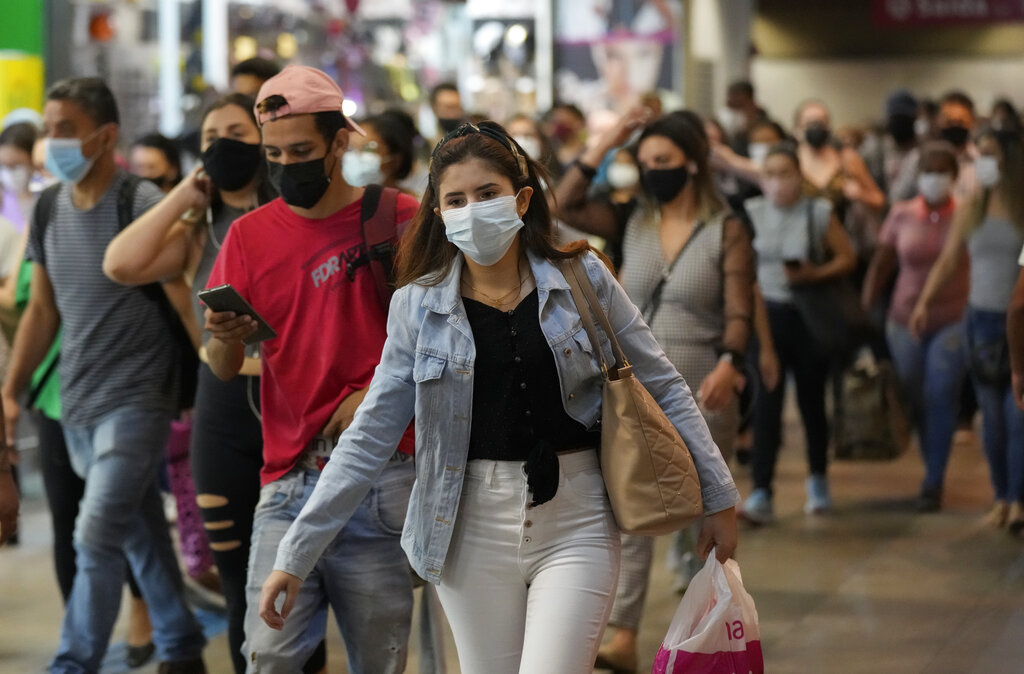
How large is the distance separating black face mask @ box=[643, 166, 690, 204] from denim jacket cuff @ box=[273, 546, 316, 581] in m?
2.85

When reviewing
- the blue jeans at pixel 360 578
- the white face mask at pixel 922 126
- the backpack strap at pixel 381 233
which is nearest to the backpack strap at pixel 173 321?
the backpack strap at pixel 381 233

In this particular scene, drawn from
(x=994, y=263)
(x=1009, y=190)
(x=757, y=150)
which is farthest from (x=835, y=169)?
(x=994, y=263)

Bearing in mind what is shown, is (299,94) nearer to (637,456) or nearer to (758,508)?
(637,456)

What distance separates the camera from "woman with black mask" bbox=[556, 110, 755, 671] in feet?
18.2

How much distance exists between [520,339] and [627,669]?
7.87 ft

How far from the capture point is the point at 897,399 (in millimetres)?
8227

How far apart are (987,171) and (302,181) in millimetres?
4926

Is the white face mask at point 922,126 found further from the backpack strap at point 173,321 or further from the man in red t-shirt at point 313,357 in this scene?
the man in red t-shirt at point 313,357

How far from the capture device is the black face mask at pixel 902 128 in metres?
11.3

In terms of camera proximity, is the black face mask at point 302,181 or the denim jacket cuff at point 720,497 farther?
the black face mask at point 302,181

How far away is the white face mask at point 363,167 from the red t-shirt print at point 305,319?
74.0 inches

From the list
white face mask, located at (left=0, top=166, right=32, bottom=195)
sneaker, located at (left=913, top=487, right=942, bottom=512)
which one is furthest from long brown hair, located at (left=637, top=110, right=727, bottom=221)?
white face mask, located at (left=0, top=166, right=32, bottom=195)

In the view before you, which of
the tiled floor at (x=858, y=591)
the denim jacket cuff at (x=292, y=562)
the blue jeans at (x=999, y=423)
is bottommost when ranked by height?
the tiled floor at (x=858, y=591)

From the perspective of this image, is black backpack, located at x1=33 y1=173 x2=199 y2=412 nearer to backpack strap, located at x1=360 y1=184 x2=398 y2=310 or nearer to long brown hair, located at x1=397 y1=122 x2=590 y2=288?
backpack strap, located at x1=360 y1=184 x2=398 y2=310
